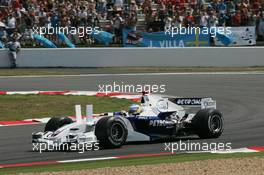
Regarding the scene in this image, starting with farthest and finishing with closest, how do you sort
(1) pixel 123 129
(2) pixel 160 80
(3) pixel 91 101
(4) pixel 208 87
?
(2) pixel 160 80, (4) pixel 208 87, (3) pixel 91 101, (1) pixel 123 129

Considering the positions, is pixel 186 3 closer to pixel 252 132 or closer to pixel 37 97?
pixel 37 97

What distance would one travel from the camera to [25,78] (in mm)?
27891

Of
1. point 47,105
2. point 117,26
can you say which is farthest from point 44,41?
point 47,105

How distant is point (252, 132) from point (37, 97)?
883 centimetres

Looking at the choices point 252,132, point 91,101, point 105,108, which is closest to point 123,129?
point 252,132

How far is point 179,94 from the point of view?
72.9 ft

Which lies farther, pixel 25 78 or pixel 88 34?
pixel 88 34

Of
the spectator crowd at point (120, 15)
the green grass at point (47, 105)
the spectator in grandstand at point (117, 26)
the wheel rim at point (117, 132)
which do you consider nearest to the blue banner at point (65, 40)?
the spectator crowd at point (120, 15)

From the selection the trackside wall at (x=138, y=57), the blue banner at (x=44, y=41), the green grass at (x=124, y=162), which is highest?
the green grass at (x=124, y=162)

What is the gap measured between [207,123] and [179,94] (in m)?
8.61

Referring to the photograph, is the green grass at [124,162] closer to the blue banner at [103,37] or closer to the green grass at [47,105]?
the green grass at [47,105]

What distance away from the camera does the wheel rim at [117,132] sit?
12443 millimetres

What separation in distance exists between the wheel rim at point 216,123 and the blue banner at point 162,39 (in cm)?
1695

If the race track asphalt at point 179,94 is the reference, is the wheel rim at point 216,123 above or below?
above
